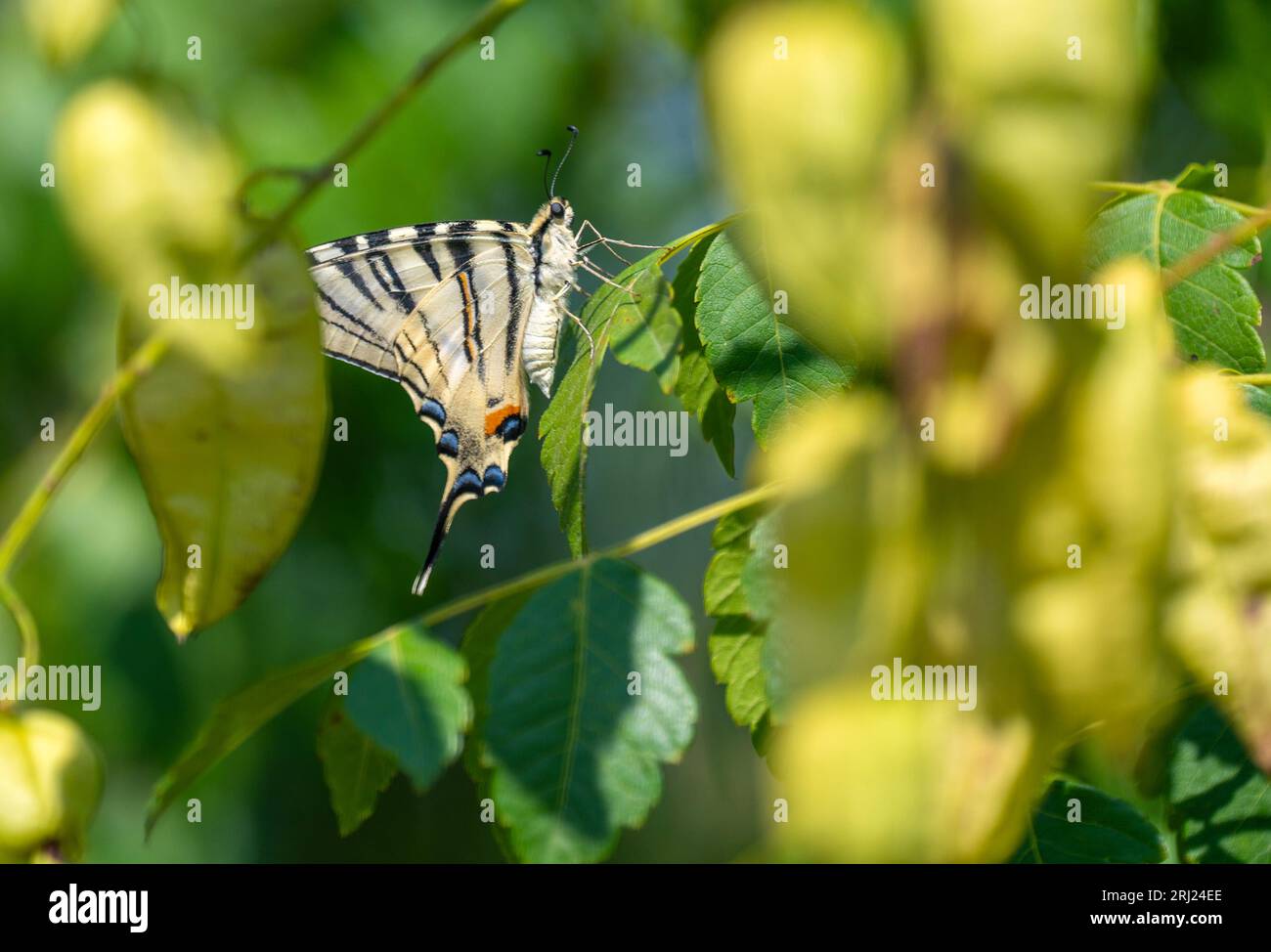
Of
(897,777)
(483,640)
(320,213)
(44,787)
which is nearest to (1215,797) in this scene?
(483,640)

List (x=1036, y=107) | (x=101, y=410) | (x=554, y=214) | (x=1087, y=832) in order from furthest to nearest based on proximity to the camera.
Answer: (x=554, y=214) < (x=1087, y=832) < (x=101, y=410) < (x=1036, y=107)

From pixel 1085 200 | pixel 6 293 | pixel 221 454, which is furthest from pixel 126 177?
pixel 6 293

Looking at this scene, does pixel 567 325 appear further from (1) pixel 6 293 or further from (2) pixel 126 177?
(2) pixel 126 177

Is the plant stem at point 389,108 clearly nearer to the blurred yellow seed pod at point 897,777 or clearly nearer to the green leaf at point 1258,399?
the blurred yellow seed pod at point 897,777

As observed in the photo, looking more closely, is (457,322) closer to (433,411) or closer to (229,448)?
(433,411)

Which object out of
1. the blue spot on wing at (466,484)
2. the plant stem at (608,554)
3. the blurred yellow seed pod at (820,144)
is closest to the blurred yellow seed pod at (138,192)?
the blurred yellow seed pod at (820,144)
